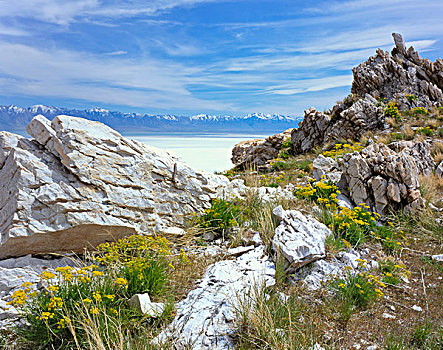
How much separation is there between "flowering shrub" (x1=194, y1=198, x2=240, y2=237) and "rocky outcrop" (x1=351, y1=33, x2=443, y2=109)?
17.4 metres

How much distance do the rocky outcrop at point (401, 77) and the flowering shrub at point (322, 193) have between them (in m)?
14.7

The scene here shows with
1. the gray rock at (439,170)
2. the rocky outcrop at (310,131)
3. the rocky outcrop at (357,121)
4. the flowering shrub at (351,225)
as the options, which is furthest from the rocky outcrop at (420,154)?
the rocky outcrop at (310,131)

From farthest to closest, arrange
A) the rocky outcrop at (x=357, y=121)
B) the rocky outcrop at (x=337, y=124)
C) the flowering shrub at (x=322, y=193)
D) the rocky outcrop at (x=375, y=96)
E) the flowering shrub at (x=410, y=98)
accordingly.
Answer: the flowering shrub at (x=410, y=98)
the rocky outcrop at (x=375, y=96)
the rocky outcrop at (x=337, y=124)
the rocky outcrop at (x=357, y=121)
the flowering shrub at (x=322, y=193)

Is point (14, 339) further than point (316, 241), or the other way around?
point (316, 241)

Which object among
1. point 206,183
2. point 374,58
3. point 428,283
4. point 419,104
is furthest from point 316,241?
point 374,58

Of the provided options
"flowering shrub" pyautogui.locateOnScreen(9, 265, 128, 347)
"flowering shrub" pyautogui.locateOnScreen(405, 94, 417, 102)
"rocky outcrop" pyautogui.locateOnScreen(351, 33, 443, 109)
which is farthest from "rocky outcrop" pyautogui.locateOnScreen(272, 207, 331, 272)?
"flowering shrub" pyautogui.locateOnScreen(405, 94, 417, 102)

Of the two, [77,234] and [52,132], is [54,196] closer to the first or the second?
[77,234]

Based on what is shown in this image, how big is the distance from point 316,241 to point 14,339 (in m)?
4.81

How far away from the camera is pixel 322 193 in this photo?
306 inches

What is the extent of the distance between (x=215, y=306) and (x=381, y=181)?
19.0ft

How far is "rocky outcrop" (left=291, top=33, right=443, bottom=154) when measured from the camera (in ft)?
60.5

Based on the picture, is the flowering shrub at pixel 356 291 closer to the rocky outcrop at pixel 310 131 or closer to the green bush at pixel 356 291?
the green bush at pixel 356 291

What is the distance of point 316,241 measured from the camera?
5418mm

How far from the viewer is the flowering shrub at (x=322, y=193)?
7304 millimetres
